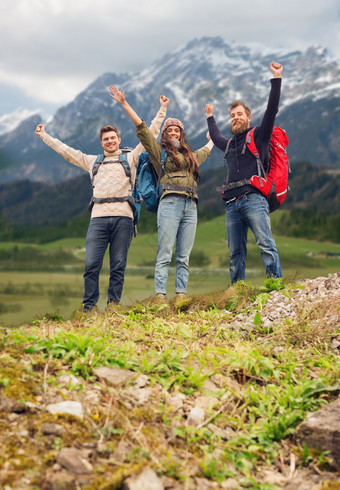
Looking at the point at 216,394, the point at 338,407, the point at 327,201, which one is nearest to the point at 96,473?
the point at 216,394

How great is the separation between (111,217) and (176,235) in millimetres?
1144

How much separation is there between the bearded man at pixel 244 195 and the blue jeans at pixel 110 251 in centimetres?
179

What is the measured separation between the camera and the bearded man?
23.5 feet

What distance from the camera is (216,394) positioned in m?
3.87

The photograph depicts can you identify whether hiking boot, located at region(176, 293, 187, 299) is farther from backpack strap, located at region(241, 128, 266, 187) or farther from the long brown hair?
backpack strap, located at region(241, 128, 266, 187)

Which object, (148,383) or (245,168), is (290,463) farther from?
(245,168)

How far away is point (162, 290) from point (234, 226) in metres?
1.64

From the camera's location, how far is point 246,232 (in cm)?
772

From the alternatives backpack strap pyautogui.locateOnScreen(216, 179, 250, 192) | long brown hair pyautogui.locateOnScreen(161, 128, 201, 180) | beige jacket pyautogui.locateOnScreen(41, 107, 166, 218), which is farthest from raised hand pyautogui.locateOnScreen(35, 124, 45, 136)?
backpack strap pyautogui.locateOnScreen(216, 179, 250, 192)

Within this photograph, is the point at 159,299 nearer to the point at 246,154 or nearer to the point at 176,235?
the point at 176,235

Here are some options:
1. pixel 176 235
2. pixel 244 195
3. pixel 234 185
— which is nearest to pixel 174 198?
pixel 176 235

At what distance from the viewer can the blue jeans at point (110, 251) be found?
23.5 feet

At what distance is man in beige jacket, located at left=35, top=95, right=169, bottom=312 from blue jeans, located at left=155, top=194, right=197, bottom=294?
553 millimetres

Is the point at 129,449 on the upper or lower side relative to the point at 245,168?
lower
